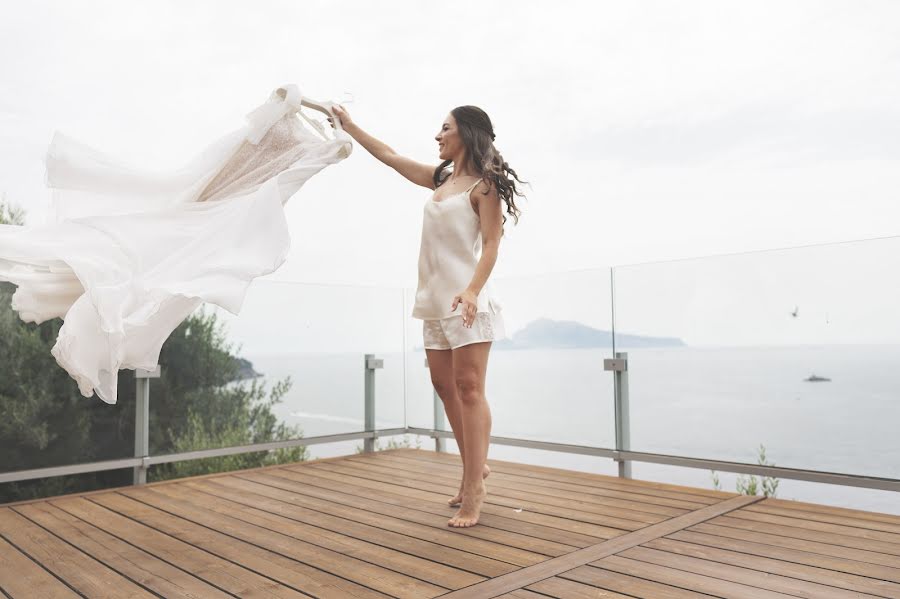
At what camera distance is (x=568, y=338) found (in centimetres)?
396

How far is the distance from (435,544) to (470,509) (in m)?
0.32

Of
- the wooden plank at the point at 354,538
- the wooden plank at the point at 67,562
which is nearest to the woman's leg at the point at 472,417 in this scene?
the wooden plank at the point at 354,538

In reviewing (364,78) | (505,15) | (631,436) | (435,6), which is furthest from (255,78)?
(631,436)

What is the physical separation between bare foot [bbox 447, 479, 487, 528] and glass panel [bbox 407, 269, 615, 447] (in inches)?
49.1

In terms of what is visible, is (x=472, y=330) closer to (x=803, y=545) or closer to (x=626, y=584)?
(x=626, y=584)

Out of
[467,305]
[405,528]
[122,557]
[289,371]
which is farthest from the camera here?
[289,371]

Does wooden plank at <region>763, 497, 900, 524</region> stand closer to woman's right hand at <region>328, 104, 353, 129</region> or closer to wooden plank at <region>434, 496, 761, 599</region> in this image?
wooden plank at <region>434, 496, 761, 599</region>

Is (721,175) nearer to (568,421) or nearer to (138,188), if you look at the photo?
(568,421)

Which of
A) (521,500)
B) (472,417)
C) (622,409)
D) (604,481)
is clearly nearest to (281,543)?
(472,417)

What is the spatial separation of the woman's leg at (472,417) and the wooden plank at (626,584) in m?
0.65

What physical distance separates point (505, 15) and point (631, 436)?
662cm

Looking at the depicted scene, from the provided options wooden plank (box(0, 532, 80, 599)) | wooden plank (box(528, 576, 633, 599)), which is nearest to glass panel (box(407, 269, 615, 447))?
wooden plank (box(528, 576, 633, 599))

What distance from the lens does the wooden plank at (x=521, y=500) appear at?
9.07 feet

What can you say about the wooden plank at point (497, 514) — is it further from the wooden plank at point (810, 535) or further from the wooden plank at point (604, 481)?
the wooden plank at point (604, 481)
